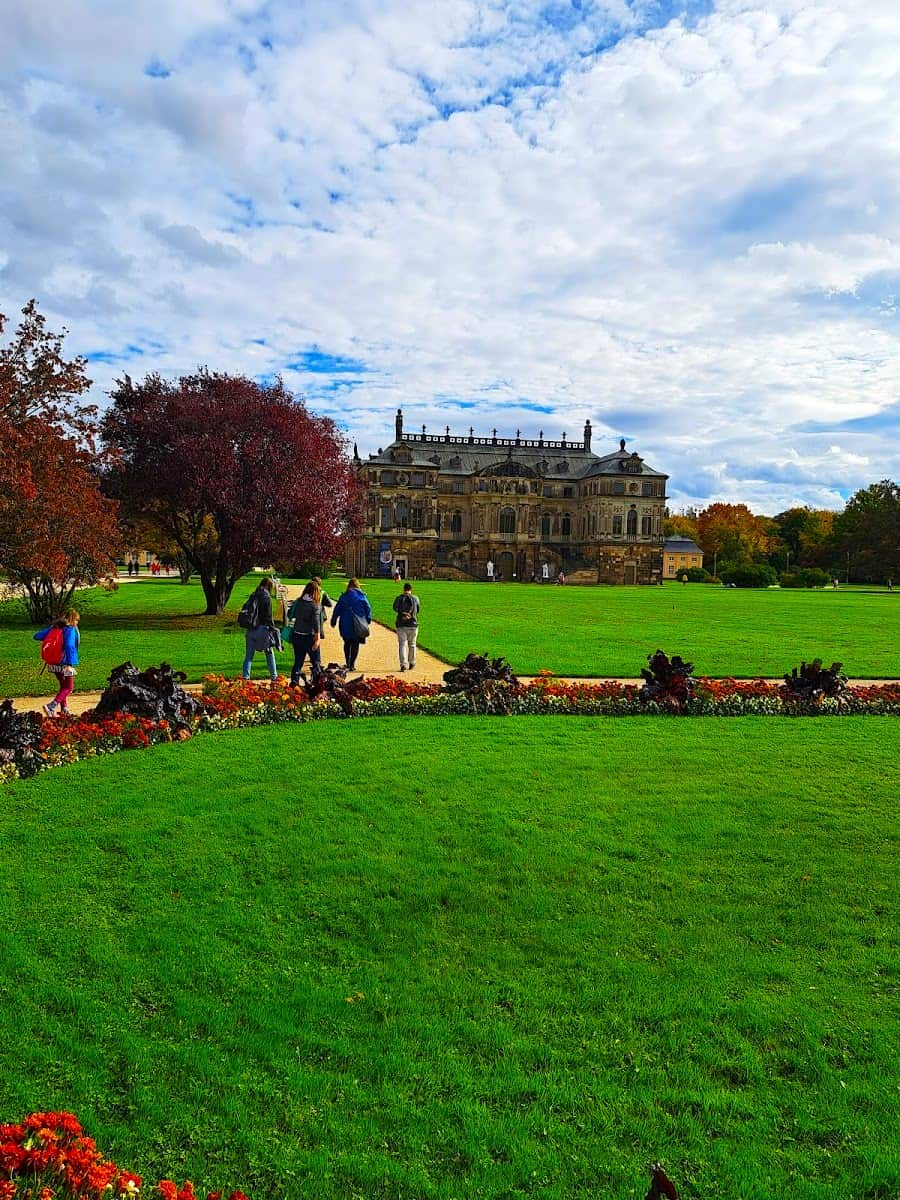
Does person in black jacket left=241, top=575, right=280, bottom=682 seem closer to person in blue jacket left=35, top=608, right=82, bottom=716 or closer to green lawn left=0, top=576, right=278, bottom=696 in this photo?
green lawn left=0, top=576, right=278, bottom=696

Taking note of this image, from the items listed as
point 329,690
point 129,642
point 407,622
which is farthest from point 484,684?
point 129,642

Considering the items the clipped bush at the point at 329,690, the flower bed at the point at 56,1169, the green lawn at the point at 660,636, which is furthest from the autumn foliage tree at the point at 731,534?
the flower bed at the point at 56,1169

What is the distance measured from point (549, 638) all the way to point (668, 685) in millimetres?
9589

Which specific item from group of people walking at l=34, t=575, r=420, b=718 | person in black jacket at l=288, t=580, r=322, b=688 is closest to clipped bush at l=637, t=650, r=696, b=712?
group of people walking at l=34, t=575, r=420, b=718

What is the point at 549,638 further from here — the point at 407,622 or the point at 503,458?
the point at 503,458

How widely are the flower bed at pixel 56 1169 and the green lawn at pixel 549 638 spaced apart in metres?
11.4

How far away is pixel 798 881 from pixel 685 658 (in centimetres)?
1202

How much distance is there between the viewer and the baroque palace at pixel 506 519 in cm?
8681

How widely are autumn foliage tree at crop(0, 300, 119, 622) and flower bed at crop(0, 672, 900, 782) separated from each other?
613cm

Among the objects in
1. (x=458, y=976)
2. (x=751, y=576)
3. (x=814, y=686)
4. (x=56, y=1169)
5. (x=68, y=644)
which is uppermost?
(x=751, y=576)

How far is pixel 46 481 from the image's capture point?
18203 mm

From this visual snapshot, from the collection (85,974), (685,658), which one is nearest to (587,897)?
(85,974)

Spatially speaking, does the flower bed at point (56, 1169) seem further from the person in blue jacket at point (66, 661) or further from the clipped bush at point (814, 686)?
the clipped bush at point (814, 686)

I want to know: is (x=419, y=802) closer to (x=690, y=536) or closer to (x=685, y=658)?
(x=685, y=658)
